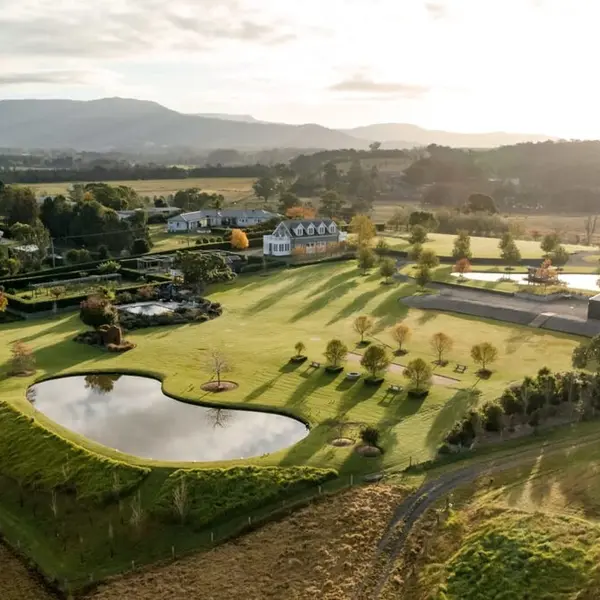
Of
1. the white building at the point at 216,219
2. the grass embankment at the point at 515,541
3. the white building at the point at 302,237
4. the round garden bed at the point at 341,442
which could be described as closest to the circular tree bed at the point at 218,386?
the round garden bed at the point at 341,442

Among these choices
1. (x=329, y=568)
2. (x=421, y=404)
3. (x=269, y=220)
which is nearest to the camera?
(x=329, y=568)

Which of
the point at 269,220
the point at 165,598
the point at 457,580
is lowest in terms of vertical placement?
the point at 165,598

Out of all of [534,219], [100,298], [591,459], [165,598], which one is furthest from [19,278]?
[534,219]

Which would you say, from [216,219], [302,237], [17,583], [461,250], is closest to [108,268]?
[302,237]

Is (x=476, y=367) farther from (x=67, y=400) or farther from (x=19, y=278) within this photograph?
(x=19, y=278)

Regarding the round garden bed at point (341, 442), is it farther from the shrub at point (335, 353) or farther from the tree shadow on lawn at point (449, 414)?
the shrub at point (335, 353)
